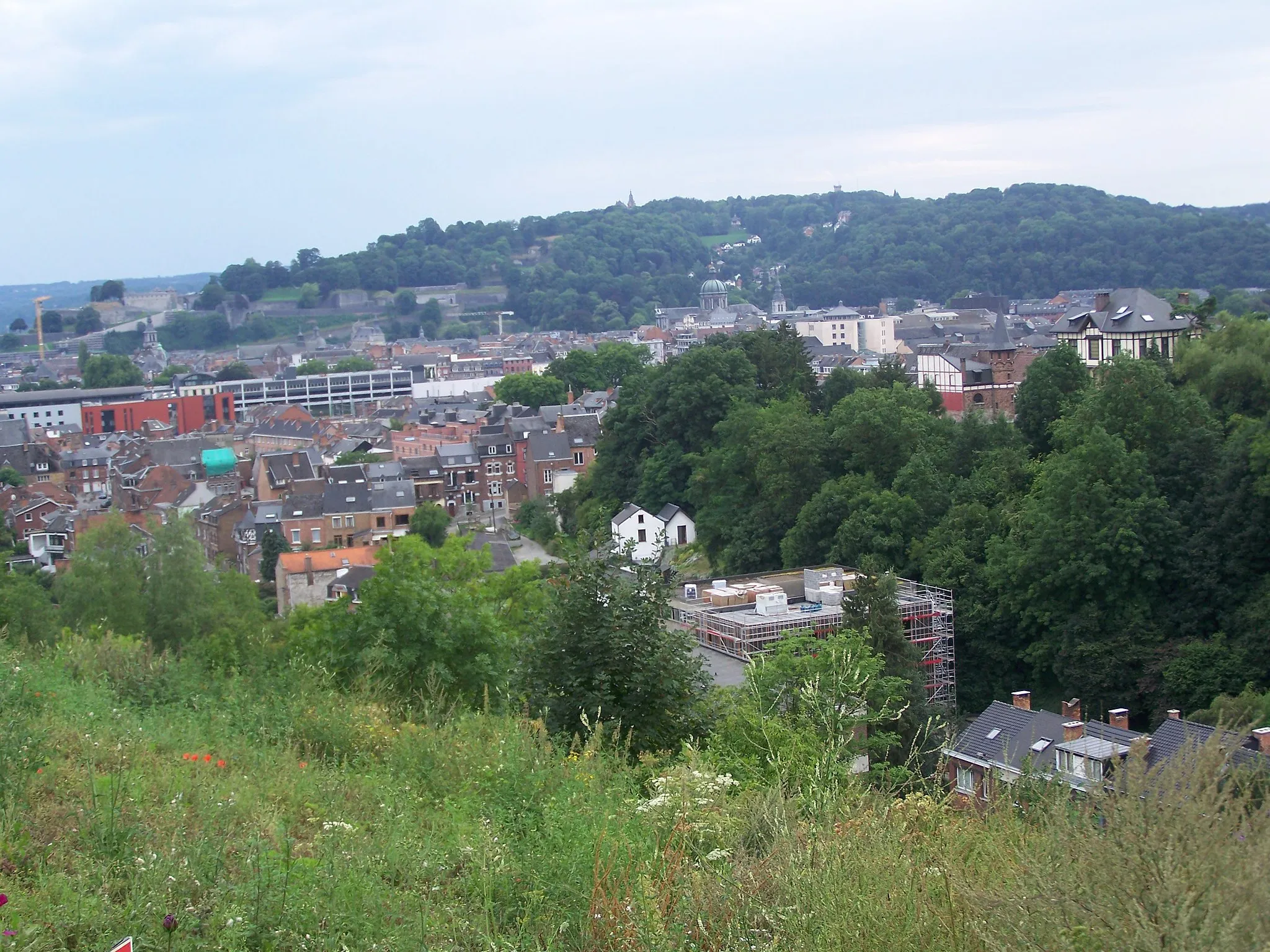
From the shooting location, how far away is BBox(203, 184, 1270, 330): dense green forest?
96.9 m

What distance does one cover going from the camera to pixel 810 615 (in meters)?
21.9

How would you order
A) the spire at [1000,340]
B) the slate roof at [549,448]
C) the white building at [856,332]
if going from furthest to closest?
the white building at [856,332] < the slate roof at [549,448] < the spire at [1000,340]

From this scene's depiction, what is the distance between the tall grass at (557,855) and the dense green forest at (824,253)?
91162 millimetres

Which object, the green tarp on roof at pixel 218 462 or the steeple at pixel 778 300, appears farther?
the steeple at pixel 778 300

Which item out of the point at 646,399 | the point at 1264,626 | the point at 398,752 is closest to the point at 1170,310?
the point at 646,399

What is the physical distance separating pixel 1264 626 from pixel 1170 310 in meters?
16.4

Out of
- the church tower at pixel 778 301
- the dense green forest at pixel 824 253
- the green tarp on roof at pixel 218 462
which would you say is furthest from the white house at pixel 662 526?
the church tower at pixel 778 301

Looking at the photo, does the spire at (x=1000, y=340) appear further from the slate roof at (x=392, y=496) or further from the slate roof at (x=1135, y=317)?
the slate roof at (x=392, y=496)

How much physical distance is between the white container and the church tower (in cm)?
8442

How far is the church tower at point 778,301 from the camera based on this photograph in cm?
10725

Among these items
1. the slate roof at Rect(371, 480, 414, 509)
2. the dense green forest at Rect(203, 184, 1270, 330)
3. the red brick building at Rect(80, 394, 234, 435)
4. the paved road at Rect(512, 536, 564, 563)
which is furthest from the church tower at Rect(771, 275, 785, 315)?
the paved road at Rect(512, 536, 564, 563)

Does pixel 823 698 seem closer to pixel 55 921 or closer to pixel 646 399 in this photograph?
pixel 55 921

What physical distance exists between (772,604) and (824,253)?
11415 cm

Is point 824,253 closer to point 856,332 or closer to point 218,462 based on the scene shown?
point 856,332
